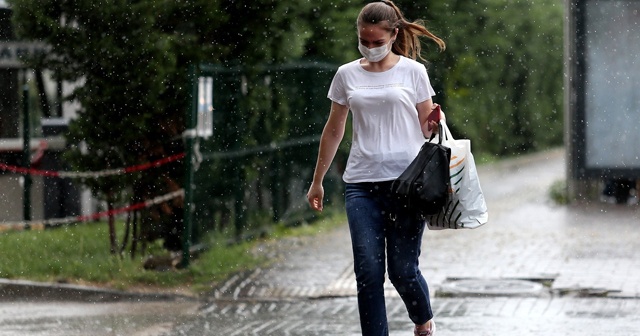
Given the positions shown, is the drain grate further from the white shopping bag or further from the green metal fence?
→ the white shopping bag

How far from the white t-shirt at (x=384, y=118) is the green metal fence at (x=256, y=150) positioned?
4436 millimetres

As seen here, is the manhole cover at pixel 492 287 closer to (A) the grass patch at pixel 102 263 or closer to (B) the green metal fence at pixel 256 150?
(A) the grass patch at pixel 102 263

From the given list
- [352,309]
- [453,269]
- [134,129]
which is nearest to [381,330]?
[352,309]

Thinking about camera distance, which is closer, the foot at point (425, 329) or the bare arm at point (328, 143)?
the bare arm at point (328, 143)

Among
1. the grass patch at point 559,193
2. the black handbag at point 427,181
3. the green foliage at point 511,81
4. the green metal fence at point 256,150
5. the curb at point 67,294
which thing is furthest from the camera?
the green foliage at point 511,81

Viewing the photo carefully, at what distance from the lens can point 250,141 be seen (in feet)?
40.8

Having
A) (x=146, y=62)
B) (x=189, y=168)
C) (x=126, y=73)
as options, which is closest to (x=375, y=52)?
(x=189, y=168)

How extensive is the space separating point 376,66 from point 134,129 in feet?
16.5

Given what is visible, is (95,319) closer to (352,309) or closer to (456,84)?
(352,309)

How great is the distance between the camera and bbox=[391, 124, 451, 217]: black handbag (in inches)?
230

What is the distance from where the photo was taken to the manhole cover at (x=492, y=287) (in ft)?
30.1

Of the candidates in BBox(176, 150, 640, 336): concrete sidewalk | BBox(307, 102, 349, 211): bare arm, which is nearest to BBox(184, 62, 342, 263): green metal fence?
BBox(176, 150, 640, 336): concrete sidewalk

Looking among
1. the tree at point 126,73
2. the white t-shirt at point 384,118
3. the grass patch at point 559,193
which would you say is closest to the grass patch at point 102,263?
the tree at point 126,73

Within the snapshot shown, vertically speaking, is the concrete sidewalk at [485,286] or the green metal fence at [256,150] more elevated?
the green metal fence at [256,150]
